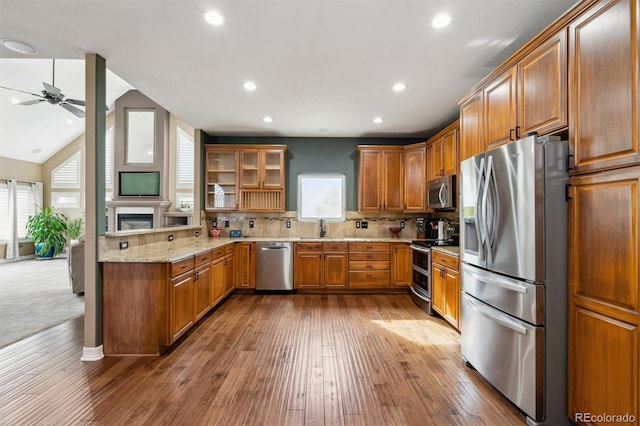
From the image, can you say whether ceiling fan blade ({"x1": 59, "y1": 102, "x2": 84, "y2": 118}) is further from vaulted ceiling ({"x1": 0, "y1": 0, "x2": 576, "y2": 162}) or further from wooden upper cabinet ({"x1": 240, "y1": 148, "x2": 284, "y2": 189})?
wooden upper cabinet ({"x1": 240, "y1": 148, "x2": 284, "y2": 189})

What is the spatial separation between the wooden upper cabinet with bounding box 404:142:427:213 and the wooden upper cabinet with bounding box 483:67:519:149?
7.92 feet

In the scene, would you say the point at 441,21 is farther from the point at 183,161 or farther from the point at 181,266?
the point at 183,161

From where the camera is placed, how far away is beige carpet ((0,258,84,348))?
3.41 meters

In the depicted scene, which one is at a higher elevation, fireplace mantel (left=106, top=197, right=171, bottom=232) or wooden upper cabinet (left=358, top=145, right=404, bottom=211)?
wooden upper cabinet (left=358, top=145, right=404, bottom=211)

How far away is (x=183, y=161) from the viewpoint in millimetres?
8047

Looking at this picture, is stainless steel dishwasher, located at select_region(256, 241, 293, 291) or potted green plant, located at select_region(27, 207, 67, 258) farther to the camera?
potted green plant, located at select_region(27, 207, 67, 258)

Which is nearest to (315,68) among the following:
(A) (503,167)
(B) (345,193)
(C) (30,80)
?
(A) (503,167)

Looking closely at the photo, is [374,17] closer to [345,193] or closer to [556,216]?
[556,216]

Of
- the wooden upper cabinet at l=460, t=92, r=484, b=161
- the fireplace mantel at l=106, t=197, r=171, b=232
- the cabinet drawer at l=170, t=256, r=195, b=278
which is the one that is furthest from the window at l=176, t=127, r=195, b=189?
the wooden upper cabinet at l=460, t=92, r=484, b=161

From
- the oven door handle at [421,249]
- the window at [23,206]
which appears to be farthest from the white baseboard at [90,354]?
the window at [23,206]

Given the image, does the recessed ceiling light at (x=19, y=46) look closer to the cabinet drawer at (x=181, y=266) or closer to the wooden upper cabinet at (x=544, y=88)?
the cabinet drawer at (x=181, y=266)

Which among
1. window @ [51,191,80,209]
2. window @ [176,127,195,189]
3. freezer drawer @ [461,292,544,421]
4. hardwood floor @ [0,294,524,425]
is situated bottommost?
hardwood floor @ [0,294,524,425]

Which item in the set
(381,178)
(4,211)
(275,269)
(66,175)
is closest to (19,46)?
(275,269)

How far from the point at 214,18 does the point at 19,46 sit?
1924 mm
